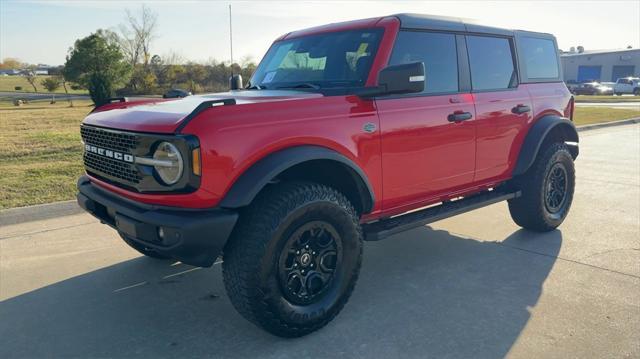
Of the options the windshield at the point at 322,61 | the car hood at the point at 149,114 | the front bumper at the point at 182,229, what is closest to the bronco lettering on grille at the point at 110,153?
the car hood at the point at 149,114

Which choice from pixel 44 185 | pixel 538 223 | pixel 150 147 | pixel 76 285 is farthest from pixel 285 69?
pixel 44 185

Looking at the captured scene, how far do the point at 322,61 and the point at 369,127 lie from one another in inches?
34.5

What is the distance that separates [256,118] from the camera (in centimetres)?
287

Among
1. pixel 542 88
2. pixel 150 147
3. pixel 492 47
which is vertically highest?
pixel 492 47

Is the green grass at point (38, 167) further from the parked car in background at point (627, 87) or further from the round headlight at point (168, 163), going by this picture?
the parked car in background at point (627, 87)

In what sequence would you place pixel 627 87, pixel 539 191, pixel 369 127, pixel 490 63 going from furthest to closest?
1. pixel 627 87
2. pixel 539 191
3. pixel 490 63
4. pixel 369 127

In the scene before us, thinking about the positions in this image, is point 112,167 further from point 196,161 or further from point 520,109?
point 520,109

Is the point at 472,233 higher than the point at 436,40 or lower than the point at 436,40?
lower

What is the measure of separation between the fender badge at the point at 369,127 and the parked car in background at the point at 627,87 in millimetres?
49871

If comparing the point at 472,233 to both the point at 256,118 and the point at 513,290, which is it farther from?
the point at 256,118

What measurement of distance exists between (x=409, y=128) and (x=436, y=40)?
94 centimetres

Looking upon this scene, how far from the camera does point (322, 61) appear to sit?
3975mm

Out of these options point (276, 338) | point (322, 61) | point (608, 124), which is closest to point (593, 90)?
point (608, 124)

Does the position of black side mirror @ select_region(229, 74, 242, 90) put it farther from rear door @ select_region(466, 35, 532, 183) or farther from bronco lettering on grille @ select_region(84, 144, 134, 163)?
rear door @ select_region(466, 35, 532, 183)
